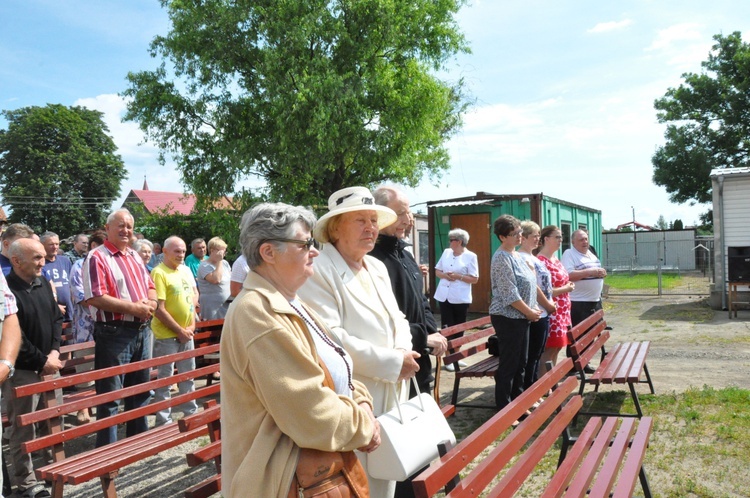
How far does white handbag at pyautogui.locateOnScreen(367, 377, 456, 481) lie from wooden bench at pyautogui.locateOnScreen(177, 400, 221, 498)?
2.80ft

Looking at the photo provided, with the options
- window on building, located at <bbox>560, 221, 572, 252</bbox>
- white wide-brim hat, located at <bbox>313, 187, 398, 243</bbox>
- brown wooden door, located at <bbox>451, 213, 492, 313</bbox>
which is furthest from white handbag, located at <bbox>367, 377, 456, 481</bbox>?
window on building, located at <bbox>560, 221, 572, 252</bbox>

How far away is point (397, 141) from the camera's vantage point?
67.5ft

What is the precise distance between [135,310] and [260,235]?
3211 mm

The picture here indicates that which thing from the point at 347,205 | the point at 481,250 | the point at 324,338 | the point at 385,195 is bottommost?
the point at 324,338

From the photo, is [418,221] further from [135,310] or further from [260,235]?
[260,235]

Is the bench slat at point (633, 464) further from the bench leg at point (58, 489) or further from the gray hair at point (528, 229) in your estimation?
the bench leg at point (58, 489)

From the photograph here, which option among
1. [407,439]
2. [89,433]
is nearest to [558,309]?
[407,439]

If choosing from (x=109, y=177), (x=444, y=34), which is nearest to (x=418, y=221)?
(x=444, y=34)

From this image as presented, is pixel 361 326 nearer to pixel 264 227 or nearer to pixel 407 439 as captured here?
pixel 407 439

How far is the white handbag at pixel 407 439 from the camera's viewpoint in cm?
241

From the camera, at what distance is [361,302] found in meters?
2.98

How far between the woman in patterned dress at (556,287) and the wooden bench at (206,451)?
4069 millimetres

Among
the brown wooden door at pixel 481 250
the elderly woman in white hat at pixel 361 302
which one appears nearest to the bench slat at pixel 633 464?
the elderly woman in white hat at pixel 361 302

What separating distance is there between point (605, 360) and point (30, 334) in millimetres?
5310
